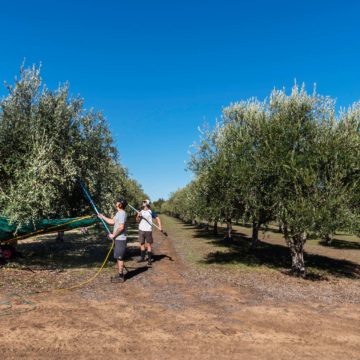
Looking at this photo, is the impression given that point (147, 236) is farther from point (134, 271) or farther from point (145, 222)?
point (134, 271)

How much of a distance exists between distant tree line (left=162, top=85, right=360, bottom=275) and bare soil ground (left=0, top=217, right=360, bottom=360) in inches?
99.5

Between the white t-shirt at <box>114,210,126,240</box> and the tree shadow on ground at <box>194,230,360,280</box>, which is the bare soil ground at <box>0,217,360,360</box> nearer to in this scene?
the tree shadow on ground at <box>194,230,360,280</box>

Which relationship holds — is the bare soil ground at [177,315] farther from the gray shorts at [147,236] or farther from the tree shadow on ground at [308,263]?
the gray shorts at [147,236]

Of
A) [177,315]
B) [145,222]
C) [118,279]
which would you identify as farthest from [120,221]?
[177,315]

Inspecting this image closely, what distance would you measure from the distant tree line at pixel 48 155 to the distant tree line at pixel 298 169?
5.96 meters

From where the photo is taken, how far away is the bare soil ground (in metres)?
6.32

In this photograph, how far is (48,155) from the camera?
1373cm

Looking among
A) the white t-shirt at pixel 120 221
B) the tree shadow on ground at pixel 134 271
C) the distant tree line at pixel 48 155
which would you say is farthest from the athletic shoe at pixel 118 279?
the distant tree line at pixel 48 155

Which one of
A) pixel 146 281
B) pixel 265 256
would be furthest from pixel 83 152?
pixel 265 256

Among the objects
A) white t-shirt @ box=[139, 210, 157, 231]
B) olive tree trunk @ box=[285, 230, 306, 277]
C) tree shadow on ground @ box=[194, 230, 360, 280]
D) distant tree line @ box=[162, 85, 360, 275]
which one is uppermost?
distant tree line @ box=[162, 85, 360, 275]

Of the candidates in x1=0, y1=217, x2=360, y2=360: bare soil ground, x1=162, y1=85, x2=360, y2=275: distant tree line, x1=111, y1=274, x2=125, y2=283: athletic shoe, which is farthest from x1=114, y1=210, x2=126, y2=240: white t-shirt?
x1=162, y1=85, x2=360, y2=275: distant tree line

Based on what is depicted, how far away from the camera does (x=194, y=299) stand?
33.0ft

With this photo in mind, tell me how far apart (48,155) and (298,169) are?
10.2 metres

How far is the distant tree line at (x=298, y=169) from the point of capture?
41.9 feet
